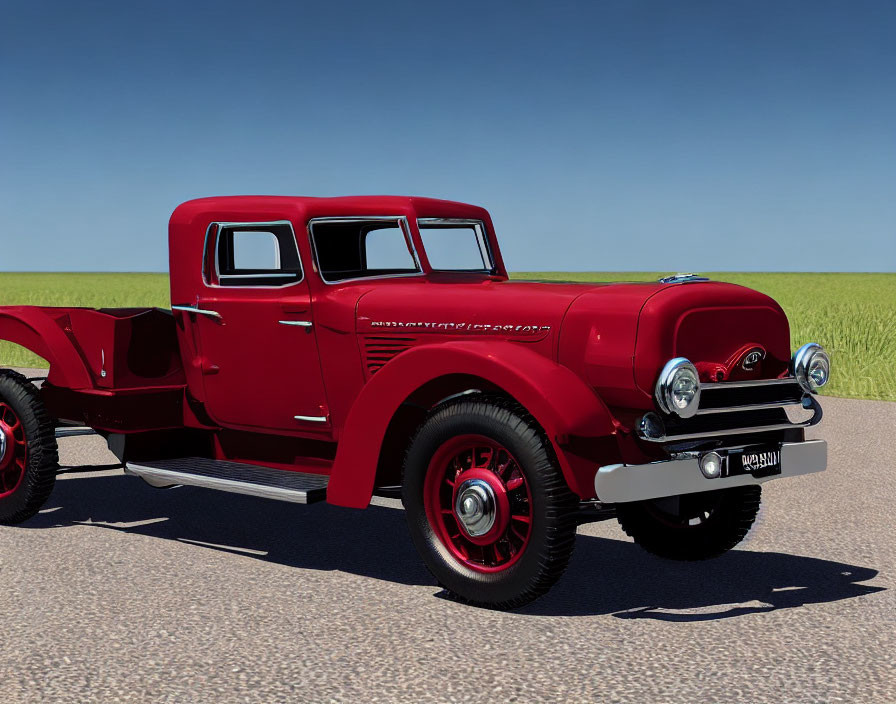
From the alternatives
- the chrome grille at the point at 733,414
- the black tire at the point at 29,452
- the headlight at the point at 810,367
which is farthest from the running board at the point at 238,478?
the headlight at the point at 810,367

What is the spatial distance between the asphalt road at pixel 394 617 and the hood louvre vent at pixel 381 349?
3.47 ft

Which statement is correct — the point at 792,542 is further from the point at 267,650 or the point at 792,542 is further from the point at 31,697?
the point at 31,697

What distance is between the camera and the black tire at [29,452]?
23.3ft

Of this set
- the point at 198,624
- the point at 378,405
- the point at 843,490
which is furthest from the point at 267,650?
the point at 843,490

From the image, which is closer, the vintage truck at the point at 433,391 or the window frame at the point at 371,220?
the vintage truck at the point at 433,391

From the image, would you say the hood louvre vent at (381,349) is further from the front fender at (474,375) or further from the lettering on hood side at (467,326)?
the front fender at (474,375)

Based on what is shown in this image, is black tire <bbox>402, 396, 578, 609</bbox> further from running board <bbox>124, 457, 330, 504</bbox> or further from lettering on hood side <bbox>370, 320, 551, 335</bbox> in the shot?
running board <bbox>124, 457, 330, 504</bbox>

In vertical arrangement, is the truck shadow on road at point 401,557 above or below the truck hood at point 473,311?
below

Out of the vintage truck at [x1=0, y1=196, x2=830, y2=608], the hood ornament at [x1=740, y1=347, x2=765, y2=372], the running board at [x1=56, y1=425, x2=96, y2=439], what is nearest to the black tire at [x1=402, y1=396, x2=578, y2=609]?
the vintage truck at [x1=0, y1=196, x2=830, y2=608]

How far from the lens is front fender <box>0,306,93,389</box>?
7180 mm

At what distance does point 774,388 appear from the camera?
19.0ft

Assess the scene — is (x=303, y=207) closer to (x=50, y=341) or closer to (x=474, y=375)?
(x=474, y=375)

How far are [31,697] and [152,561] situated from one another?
214 centimetres

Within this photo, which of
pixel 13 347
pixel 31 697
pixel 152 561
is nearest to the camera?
pixel 31 697
